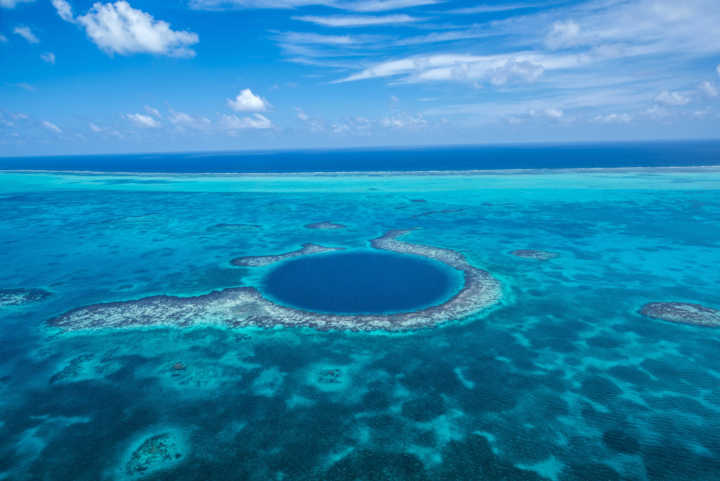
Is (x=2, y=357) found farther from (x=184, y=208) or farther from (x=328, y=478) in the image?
(x=184, y=208)

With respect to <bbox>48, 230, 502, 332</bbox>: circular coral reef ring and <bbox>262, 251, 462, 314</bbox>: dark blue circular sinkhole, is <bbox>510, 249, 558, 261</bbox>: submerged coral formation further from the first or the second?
<bbox>48, 230, 502, 332</bbox>: circular coral reef ring

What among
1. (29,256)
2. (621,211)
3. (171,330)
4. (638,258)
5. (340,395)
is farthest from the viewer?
(621,211)

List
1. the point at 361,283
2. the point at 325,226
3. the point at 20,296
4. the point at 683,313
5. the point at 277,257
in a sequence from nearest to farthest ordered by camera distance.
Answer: the point at 683,313
the point at 20,296
the point at 361,283
the point at 277,257
the point at 325,226

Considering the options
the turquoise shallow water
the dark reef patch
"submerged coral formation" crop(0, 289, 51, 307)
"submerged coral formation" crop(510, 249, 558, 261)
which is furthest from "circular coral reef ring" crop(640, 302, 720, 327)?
"submerged coral formation" crop(0, 289, 51, 307)

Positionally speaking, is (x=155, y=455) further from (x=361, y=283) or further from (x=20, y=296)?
(x=20, y=296)

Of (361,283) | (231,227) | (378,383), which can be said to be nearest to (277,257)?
(361,283)

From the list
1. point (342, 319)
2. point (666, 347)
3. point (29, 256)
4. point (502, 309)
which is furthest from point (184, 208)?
point (666, 347)
